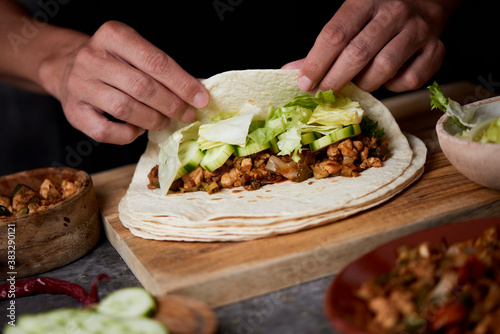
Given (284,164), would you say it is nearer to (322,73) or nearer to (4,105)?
(322,73)

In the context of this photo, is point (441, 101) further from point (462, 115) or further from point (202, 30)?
point (202, 30)

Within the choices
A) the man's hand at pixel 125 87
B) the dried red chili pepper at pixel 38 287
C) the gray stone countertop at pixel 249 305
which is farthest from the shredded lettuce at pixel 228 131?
the dried red chili pepper at pixel 38 287

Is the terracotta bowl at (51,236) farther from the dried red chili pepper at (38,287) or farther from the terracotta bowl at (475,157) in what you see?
the terracotta bowl at (475,157)

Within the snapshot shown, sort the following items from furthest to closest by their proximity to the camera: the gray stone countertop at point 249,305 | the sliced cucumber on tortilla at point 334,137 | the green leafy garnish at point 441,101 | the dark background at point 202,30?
the dark background at point 202,30
the sliced cucumber on tortilla at point 334,137
the green leafy garnish at point 441,101
the gray stone countertop at point 249,305

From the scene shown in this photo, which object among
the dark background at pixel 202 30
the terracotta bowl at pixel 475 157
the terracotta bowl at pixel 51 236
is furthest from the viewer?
the dark background at pixel 202 30

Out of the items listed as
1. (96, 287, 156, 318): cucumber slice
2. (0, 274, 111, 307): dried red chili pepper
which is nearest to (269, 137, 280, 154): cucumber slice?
(0, 274, 111, 307): dried red chili pepper
